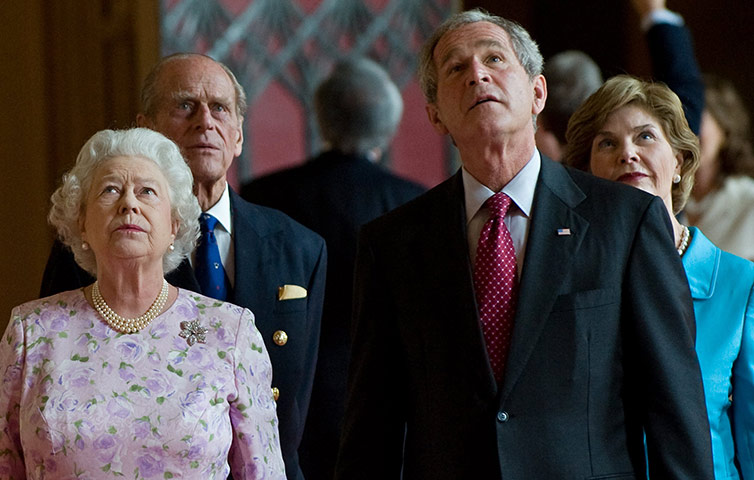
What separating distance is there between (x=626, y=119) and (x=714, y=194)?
7.45 ft

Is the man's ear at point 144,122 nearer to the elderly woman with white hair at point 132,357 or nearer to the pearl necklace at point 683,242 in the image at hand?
the elderly woman with white hair at point 132,357

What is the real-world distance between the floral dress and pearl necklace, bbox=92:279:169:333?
13 millimetres

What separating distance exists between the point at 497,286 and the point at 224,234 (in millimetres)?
775

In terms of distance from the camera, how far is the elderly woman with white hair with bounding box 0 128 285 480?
2.33 metres

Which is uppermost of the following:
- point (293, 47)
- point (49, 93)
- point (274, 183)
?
point (293, 47)

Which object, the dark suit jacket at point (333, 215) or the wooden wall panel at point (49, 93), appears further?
the wooden wall panel at point (49, 93)

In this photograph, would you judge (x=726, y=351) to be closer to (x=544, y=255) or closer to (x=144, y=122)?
(x=544, y=255)

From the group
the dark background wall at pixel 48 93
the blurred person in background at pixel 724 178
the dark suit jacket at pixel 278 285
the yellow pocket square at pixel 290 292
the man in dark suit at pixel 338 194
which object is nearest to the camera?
the dark suit jacket at pixel 278 285

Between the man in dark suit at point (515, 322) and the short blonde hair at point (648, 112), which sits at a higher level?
the short blonde hair at point (648, 112)

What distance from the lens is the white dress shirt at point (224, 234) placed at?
2887mm

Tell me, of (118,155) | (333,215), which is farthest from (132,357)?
(333,215)

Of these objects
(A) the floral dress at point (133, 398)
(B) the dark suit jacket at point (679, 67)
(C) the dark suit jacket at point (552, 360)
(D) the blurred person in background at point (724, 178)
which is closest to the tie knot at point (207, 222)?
(A) the floral dress at point (133, 398)

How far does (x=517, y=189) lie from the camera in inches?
98.7

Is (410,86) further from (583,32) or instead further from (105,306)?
(105,306)
